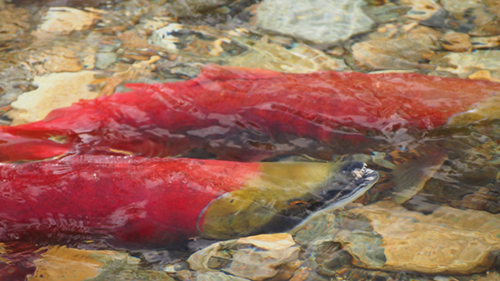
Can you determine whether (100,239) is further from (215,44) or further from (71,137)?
(215,44)

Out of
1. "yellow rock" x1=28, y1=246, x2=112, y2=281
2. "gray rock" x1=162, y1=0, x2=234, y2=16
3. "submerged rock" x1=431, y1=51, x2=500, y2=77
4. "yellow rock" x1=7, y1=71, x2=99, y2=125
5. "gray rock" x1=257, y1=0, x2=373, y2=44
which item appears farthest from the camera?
"gray rock" x1=162, y1=0, x2=234, y2=16

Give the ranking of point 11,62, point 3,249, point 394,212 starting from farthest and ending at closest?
point 11,62 → point 394,212 → point 3,249

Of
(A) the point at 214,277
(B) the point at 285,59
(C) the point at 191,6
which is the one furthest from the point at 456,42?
(A) the point at 214,277

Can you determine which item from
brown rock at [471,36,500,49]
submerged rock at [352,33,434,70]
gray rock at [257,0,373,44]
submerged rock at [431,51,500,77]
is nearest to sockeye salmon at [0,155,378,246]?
submerged rock at [352,33,434,70]

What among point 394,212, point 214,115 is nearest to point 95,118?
point 214,115

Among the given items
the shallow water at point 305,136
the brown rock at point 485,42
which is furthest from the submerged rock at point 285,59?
the brown rock at point 485,42

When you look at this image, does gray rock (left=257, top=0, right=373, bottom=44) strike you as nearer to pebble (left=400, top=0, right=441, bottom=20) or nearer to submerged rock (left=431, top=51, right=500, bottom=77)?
pebble (left=400, top=0, right=441, bottom=20)
